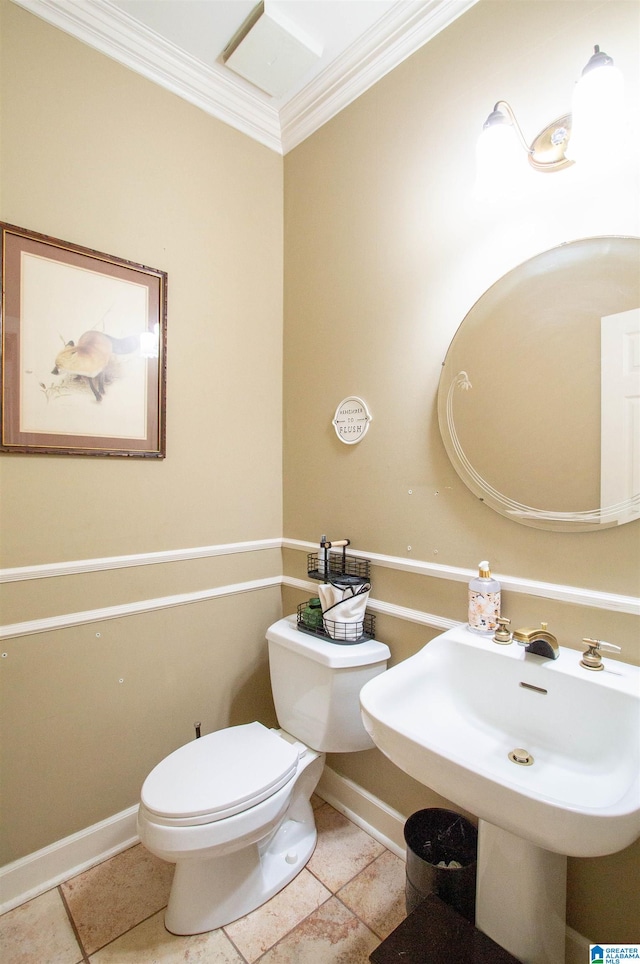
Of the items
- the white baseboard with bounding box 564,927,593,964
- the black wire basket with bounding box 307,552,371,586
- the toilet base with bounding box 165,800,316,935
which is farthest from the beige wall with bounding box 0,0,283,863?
the white baseboard with bounding box 564,927,593,964

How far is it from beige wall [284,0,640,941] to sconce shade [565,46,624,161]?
7 cm

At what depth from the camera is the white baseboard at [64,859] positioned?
1.31 metres

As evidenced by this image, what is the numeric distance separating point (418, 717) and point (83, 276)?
1.62 meters

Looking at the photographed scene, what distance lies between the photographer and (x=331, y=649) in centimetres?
145

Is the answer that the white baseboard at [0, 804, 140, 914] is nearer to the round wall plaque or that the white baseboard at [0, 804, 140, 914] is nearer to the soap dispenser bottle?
the soap dispenser bottle

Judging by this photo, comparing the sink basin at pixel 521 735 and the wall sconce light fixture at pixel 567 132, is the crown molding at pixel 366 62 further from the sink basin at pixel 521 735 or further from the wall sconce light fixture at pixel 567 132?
the sink basin at pixel 521 735

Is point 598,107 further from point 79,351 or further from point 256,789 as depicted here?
point 256,789

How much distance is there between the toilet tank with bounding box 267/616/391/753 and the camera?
1.42 meters

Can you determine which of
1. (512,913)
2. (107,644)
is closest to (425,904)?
(512,913)

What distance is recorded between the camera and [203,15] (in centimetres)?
143

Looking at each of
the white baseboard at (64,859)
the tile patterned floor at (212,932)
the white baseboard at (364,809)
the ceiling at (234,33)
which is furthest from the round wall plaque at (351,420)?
the white baseboard at (64,859)

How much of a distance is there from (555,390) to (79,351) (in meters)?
1.41

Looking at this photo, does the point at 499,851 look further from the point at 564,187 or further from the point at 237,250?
the point at 237,250

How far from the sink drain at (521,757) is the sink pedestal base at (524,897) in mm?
139
